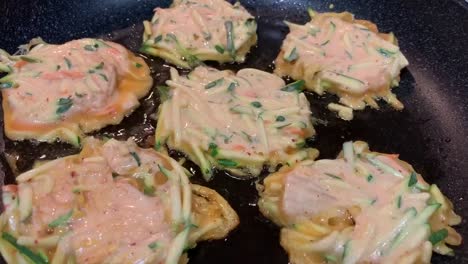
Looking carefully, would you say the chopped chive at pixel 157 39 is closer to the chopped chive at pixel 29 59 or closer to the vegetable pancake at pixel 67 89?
the vegetable pancake at pixel 67 89

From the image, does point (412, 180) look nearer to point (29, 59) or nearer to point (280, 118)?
point (280, 118)

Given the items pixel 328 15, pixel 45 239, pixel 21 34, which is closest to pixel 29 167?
pixel 45 239

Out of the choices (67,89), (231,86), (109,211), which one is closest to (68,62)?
(67,89)

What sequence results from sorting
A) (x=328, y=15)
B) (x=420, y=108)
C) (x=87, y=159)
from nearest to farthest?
(x=87, y=159)
(x=420, y=108)
(x=328, y=15)

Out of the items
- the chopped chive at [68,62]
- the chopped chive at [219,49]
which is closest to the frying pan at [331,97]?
the chopped chive at [219,49]

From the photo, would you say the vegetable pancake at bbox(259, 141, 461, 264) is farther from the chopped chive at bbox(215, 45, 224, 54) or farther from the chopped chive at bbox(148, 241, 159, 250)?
the chopped chive at bbox(215, 45, 224, 54)

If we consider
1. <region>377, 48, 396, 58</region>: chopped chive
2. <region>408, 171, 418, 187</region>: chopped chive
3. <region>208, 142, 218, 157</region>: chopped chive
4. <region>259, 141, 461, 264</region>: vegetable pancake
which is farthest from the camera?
<region>377, 48, 396, 58</region>: chopped chive

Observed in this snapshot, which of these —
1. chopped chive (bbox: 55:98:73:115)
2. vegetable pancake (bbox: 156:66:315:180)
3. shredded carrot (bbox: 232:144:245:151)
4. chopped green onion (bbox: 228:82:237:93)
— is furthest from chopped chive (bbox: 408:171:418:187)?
chopped chive (bbox: 55:98:73:115)

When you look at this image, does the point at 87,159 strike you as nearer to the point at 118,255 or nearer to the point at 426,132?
the point at 118,255
